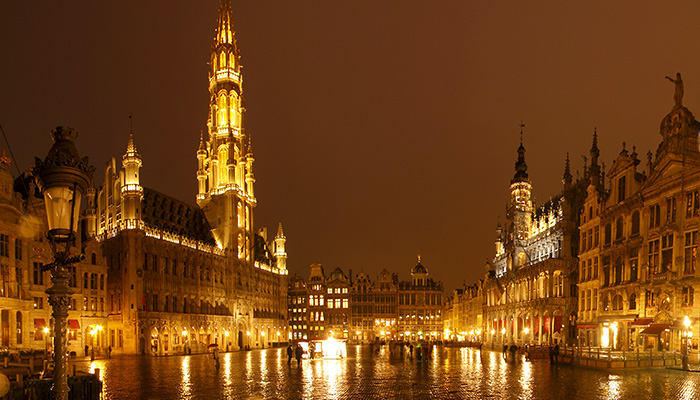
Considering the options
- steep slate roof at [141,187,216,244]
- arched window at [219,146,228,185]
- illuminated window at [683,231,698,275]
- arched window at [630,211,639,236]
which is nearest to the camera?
illuminated window at [683,231,698,275]

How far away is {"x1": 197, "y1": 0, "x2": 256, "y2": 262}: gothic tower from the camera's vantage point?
308 ft

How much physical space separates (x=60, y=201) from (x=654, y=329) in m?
40.0

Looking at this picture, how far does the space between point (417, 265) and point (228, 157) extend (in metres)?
62.0

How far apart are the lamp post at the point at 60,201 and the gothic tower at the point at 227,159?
8410 centimetres

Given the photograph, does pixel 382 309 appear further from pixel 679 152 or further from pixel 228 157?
pixel 679 152

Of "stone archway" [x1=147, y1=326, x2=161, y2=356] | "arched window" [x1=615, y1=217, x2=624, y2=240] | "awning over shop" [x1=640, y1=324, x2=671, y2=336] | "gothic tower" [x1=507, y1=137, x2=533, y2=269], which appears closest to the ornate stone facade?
"stone archway" [x1=147, y1=326, x2=161, y2=356]

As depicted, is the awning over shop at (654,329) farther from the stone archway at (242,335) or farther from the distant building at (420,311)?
the distant building at (420,311)

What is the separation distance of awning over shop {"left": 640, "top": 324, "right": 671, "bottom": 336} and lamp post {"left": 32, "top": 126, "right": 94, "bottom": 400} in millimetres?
39036

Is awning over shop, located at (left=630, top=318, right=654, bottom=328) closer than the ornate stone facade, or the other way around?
awning over shop, located at (left=630, top=318, right=654, bottom=328)

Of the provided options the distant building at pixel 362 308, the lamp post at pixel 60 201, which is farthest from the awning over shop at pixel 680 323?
the distant building at pixel 362 308

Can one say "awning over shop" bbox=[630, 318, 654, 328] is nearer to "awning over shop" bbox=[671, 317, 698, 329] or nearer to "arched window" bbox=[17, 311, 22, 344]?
"awning over shop" bbox=[671, 317, 698, 329]

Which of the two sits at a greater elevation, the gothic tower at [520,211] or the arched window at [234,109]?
the arched window at [234,109]

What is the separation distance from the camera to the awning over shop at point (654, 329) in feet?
130

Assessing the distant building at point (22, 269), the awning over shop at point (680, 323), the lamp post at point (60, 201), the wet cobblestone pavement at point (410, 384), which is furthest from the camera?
the distant building at point (22, 269)
